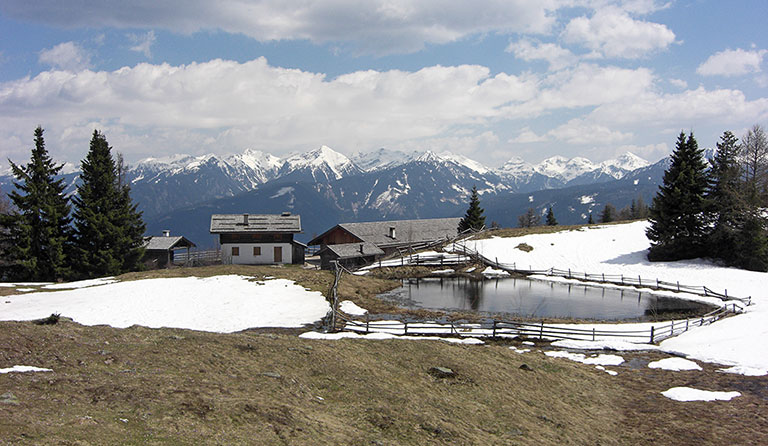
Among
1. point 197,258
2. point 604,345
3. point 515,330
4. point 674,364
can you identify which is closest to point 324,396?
point 515,330

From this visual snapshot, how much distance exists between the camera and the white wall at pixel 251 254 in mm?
67000

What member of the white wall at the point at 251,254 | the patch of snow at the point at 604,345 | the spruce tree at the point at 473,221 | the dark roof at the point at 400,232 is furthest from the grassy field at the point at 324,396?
the spruce tree at the point at 473,221

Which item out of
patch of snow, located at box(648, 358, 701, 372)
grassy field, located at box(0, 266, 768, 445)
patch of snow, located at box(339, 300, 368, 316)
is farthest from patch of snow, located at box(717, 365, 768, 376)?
patch of snow, located at box(339, 300, 368, 316)

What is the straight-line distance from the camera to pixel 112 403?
10.8 metres

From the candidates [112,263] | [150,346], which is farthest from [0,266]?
[150,346]

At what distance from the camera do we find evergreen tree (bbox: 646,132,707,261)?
57.0 metres

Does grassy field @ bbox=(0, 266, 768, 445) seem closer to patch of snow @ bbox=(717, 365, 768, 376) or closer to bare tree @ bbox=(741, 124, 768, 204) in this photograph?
patch of snow @ bbox=(717, 365, 768, 376)

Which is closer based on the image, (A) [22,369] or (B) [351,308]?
(A) [22,369]

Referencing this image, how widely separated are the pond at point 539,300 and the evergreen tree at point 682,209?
55.2ft

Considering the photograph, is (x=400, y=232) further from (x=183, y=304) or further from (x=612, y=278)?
(x=183, y=304)

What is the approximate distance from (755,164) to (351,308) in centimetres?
5364

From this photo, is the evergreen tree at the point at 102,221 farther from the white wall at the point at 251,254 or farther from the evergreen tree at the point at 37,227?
the white wall at the point at 251,254

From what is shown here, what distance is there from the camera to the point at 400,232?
82.0 m

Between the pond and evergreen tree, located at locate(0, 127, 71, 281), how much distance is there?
33.3 m
